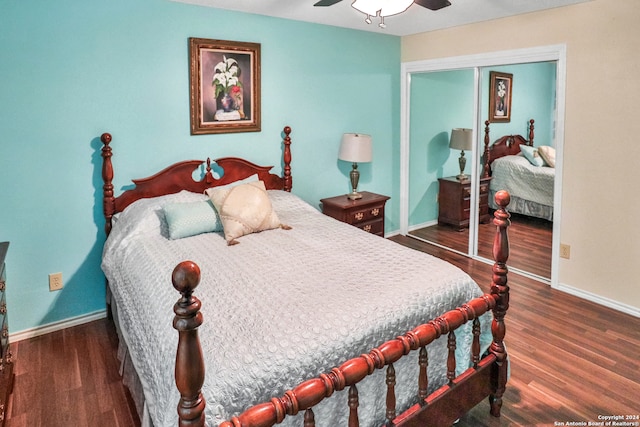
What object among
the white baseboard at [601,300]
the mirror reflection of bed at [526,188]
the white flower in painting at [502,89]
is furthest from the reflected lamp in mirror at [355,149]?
the white baseboard at [601,300]

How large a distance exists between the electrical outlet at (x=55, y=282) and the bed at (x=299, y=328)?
1.47 ft

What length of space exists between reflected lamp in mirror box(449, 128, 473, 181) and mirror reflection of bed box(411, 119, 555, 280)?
6.4 inches

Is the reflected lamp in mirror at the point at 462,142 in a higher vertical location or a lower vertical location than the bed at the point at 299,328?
higher

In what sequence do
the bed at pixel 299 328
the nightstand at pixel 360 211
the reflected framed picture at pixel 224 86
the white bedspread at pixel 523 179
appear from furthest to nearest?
the nightstand at pixel 360 211, the white bedspread at pixel 523 179, the reflected framed picture at pixel 224 86, the bed at pixel 299 328

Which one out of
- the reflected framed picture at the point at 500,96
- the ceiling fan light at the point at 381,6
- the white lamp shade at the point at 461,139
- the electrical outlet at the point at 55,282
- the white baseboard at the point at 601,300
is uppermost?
the ceiling fan light at the point at 381,6

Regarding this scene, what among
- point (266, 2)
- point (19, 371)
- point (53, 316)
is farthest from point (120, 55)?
point (19, 371)

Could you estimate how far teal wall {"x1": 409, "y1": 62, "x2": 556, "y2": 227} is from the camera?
3.69 meters

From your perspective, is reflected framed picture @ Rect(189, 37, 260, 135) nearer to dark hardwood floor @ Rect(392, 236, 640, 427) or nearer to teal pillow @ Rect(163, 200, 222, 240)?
teal pillow @ Rect(163, 200, 222, 240)

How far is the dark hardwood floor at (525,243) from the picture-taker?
3871 mm

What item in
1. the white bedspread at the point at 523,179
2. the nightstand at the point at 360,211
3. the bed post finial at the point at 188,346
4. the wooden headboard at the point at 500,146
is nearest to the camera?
the bed post finial at the point at 188,346

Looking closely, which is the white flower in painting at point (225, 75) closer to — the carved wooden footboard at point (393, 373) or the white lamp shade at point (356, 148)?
the white lamp shade at point (356, 148)

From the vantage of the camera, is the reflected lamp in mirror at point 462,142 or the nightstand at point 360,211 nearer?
the nightstand at point 360,211

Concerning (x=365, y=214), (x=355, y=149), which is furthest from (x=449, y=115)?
(x=365, y=214)

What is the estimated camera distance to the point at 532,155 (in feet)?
12.7
